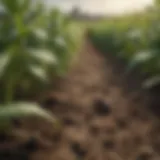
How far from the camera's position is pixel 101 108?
1.09m

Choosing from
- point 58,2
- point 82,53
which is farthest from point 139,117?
point 82,53

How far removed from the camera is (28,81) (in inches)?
42.1

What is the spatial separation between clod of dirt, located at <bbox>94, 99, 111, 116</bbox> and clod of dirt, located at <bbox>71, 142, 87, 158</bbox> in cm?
21

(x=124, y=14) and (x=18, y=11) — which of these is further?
(x=124, y=14)

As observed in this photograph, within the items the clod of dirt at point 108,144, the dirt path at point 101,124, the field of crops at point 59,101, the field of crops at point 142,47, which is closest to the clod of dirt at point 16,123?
the field of crops at point 59,101

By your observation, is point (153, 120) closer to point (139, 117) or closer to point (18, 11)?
point (139, 117)

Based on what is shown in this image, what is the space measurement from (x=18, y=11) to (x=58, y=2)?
84 centimetres

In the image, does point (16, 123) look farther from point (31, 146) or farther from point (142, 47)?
point (142, 47)

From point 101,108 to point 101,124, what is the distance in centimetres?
12

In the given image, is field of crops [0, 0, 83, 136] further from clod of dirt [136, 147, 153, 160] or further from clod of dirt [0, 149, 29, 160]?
clod of dirt [136, 147, 153, 160]

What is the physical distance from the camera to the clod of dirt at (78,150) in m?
0.83

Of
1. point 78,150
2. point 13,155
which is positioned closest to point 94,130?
point 78,150

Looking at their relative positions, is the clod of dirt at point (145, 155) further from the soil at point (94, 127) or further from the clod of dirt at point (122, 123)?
the clod of dirt at point (122, 123)

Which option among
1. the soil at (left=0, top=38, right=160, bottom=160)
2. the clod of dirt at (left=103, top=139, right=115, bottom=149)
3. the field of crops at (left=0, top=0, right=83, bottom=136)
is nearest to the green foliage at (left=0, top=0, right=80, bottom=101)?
the field of crops at (left=0, top=0, right=83, bottom=136)
